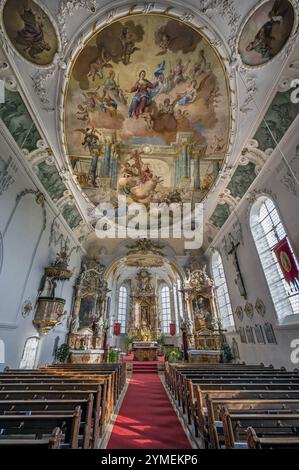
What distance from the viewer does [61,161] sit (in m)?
8.27

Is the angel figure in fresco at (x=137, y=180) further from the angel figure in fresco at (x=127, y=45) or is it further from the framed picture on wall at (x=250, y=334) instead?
the framed picture on wall at (x=250, y=334)

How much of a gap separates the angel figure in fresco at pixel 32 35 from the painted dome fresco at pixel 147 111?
1.00 meters

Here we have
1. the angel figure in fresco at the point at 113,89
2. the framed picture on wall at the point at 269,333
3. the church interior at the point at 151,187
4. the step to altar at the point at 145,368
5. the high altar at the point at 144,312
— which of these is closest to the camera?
the church interior at the point at 151,187

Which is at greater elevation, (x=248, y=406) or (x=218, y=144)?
(x=218, y=144)

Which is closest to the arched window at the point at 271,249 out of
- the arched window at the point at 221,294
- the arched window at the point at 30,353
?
the arched window at the point at 221,294

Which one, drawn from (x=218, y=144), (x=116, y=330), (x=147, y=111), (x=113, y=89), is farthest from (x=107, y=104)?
(x=116, y=330)

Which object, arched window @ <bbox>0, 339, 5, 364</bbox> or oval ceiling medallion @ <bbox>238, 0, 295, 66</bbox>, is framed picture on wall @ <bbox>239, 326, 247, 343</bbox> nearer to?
arched window @ <bbox>0, 339, 5, 364</bbox>

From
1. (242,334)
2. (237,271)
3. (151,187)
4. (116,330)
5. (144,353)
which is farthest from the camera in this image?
(116,330)

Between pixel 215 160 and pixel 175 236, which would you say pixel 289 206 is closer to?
pixel 215 160

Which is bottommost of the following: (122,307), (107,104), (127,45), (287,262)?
(287,262)

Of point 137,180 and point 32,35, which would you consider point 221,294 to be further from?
→ point 32,35

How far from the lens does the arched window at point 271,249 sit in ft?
22.6

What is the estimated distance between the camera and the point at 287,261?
21.4 ft

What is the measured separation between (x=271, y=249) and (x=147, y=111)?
689cm
